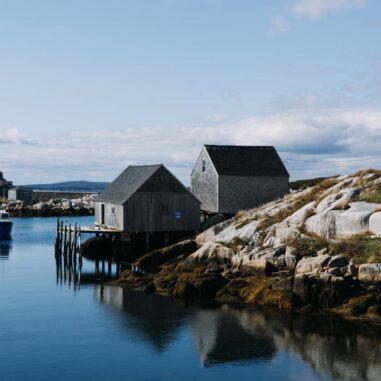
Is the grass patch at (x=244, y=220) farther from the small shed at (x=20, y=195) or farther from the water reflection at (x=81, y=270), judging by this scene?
the small shed at (x=20, y=195)

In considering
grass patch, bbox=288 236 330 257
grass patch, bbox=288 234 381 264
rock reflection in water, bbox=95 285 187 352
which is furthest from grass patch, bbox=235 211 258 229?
rock reflection in water, bbox=95 285 187 352

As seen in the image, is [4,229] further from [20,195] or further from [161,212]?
[20,195]

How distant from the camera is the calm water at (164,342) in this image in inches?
880

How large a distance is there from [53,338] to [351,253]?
1595 cm

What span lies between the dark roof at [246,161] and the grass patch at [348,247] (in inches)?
776

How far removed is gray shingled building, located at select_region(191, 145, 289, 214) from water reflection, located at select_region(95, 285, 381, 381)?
2330 centimetres

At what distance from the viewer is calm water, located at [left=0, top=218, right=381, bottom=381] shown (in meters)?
22.3

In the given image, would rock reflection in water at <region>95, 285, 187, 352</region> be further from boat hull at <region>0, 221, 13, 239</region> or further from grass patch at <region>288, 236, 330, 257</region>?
boat hull at <region>0, 221, 13, 239</region>

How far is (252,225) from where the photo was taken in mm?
42062

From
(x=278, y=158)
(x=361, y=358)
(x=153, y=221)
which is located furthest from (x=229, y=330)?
(x=278, y=158)

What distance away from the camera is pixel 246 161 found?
5694cm

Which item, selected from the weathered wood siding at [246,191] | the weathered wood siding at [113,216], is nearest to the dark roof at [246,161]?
the weathered wood siding at [246,191]

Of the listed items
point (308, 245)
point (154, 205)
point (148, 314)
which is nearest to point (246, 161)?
point (154, 205)

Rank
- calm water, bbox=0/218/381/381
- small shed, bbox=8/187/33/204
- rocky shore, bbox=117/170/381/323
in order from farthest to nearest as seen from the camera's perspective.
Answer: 1. small shed, bbox=8/187/33/204
2. rocky shore, bbox=117/170/381/323
3. calm water, bbox=0/218/381/381
